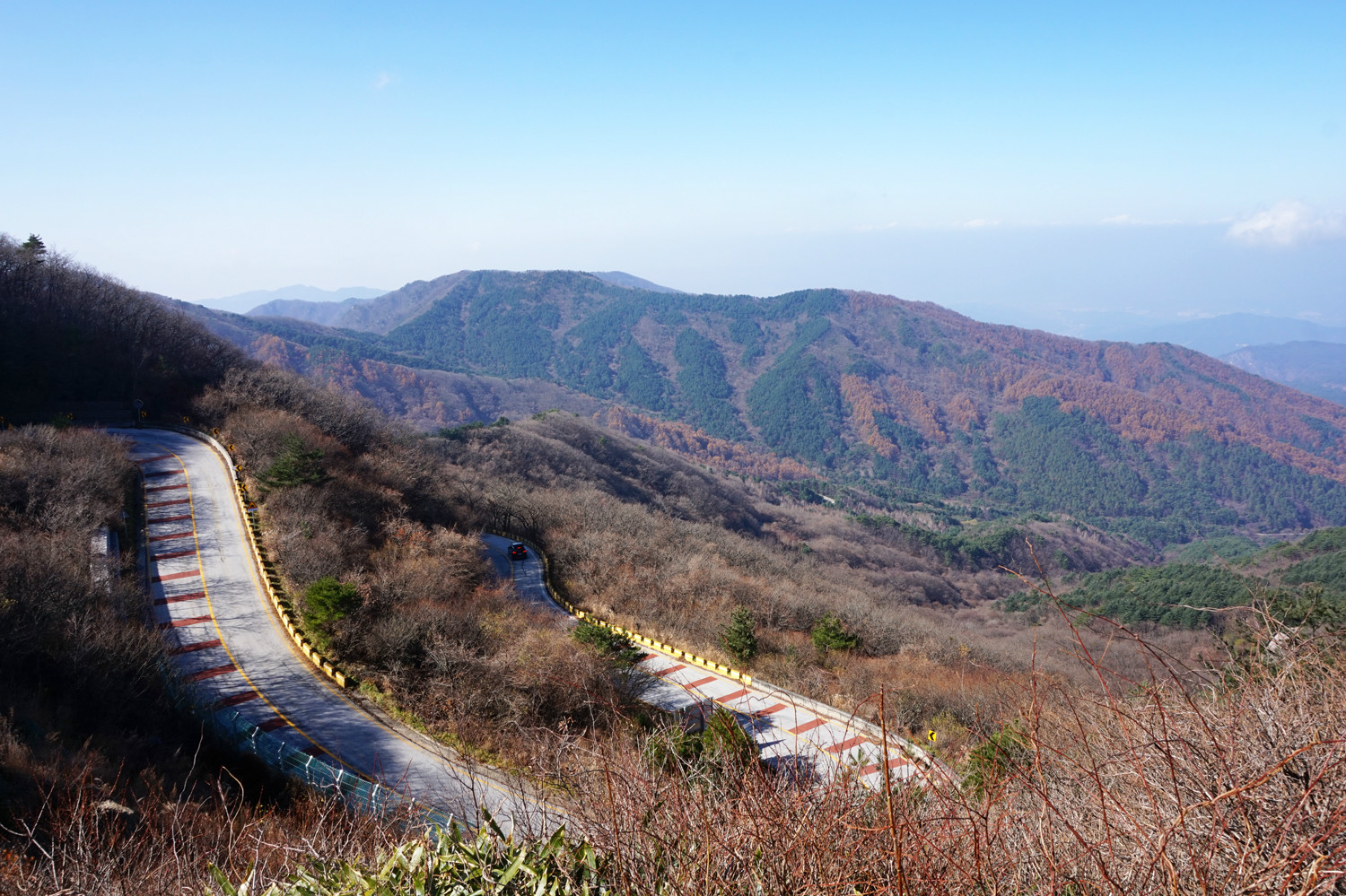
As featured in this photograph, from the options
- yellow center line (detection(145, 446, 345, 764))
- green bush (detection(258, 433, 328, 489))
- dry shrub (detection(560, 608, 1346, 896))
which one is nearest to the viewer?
dry shrub (detection(560, 608, 1346, 896))

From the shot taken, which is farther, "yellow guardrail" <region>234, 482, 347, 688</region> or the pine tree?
the pine tree

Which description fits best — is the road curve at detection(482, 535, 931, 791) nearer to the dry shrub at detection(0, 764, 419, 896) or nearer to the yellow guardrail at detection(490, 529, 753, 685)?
the yellow guardrail at detection(490, 529, 753, 685)

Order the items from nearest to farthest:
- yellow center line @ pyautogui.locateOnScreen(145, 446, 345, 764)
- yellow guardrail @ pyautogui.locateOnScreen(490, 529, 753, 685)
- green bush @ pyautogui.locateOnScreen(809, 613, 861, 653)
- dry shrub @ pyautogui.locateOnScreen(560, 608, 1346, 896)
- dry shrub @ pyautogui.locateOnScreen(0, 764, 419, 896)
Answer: dry shrub @ pyautogui.locateOnScreen(560, 608, 1346, 896), dry shrub @ pyautogui.locateOnScreen(0, 764, 419, 896), yellow center line @ pyautogui.locateOnScreen(145, 446, 345, 764), yellow guardrail @ pyautogui.locateOnScreen(490, 529, 753, 685), green bush @ pyautogui.locateOnScreen(809, 613, 861, 653)

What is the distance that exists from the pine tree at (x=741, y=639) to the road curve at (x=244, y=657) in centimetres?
940

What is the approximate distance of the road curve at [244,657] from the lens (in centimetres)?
1203

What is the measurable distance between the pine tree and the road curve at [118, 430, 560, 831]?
9396 mm

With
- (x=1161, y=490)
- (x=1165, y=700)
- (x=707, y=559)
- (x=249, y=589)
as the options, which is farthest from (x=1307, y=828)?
(x=1161, y=490)

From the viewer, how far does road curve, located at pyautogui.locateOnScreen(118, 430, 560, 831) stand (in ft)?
39.5

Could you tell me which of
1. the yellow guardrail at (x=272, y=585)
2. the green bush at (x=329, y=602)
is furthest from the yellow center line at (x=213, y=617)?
the green bush at (x=329, y=602)

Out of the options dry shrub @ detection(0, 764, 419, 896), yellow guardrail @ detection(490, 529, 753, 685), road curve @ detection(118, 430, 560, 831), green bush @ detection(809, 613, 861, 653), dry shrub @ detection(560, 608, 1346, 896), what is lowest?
green bush @ detection(809, 613, 861, 653)

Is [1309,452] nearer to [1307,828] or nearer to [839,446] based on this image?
[839,446]

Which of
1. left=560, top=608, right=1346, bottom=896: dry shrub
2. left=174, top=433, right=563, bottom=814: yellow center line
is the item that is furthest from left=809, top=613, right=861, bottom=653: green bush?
left=560, top=608, right=1346, bottom=896: dry shrub

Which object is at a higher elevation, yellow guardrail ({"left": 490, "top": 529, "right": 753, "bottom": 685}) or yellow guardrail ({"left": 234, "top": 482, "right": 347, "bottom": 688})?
yellow guardrail ({"left": 234, "top": 482, "right": 347, "bottom": 688})

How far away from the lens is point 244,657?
1597 centimetres
